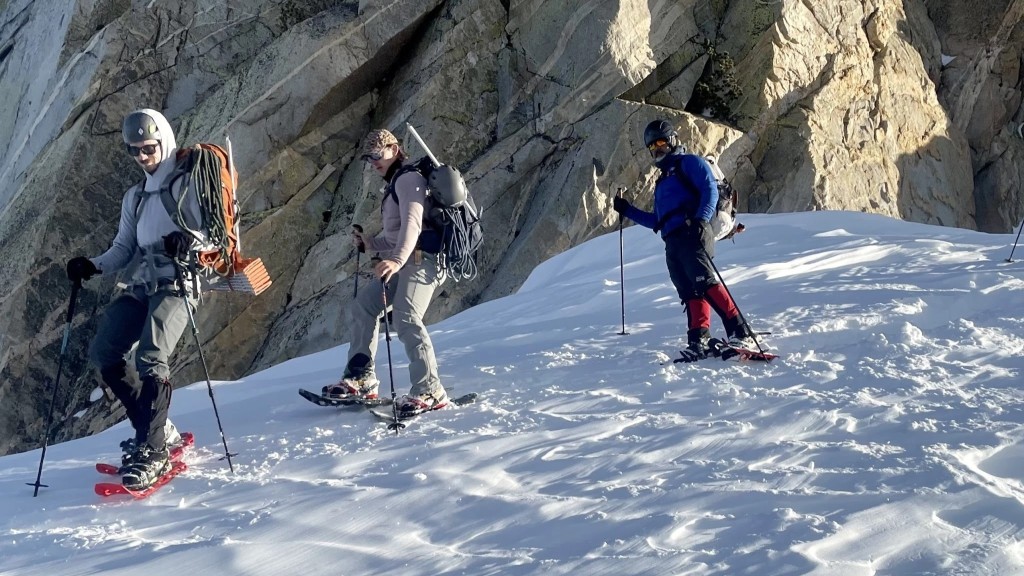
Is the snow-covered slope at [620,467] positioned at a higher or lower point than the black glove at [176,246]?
lower

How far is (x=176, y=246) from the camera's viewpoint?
19.8 ft

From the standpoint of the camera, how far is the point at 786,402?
252 inches

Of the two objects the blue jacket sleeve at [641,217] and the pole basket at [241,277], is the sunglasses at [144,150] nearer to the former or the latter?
the pole basket at [241,277]

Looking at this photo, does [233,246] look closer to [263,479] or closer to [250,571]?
[263,479]

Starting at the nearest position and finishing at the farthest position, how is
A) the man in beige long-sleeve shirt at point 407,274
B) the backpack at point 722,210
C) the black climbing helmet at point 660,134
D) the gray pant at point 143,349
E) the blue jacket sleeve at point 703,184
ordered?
the gray pant at point 143,349 → the man in beige long-sleeve shirt at point 407,274 → the blue jacket sleeve at point 703,184 → the black climbing helmet at point 660,134 → the backpack at point 722,210

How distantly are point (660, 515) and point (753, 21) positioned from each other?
61.1 ft

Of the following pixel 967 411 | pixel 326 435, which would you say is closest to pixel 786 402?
pixel 967 411

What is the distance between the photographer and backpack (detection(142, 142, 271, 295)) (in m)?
6.14

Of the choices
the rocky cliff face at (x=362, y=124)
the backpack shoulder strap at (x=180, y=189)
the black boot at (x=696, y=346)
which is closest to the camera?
the backpack shoulder strap at (x=180, y=189)

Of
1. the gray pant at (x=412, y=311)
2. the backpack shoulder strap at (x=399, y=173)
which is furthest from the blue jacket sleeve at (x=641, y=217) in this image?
the backpack shoulder strap at (x=399, y=173)

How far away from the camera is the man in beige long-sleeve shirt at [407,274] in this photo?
675 centimetres

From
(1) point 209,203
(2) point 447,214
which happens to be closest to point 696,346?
(2) point 447,214

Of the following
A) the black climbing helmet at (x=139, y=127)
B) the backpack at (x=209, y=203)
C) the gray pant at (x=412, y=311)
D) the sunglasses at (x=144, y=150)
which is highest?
the black climbing helmet at (x=139, y=127)

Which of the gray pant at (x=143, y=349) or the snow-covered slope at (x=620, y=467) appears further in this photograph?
the gray pant at (x=143, y=349)
